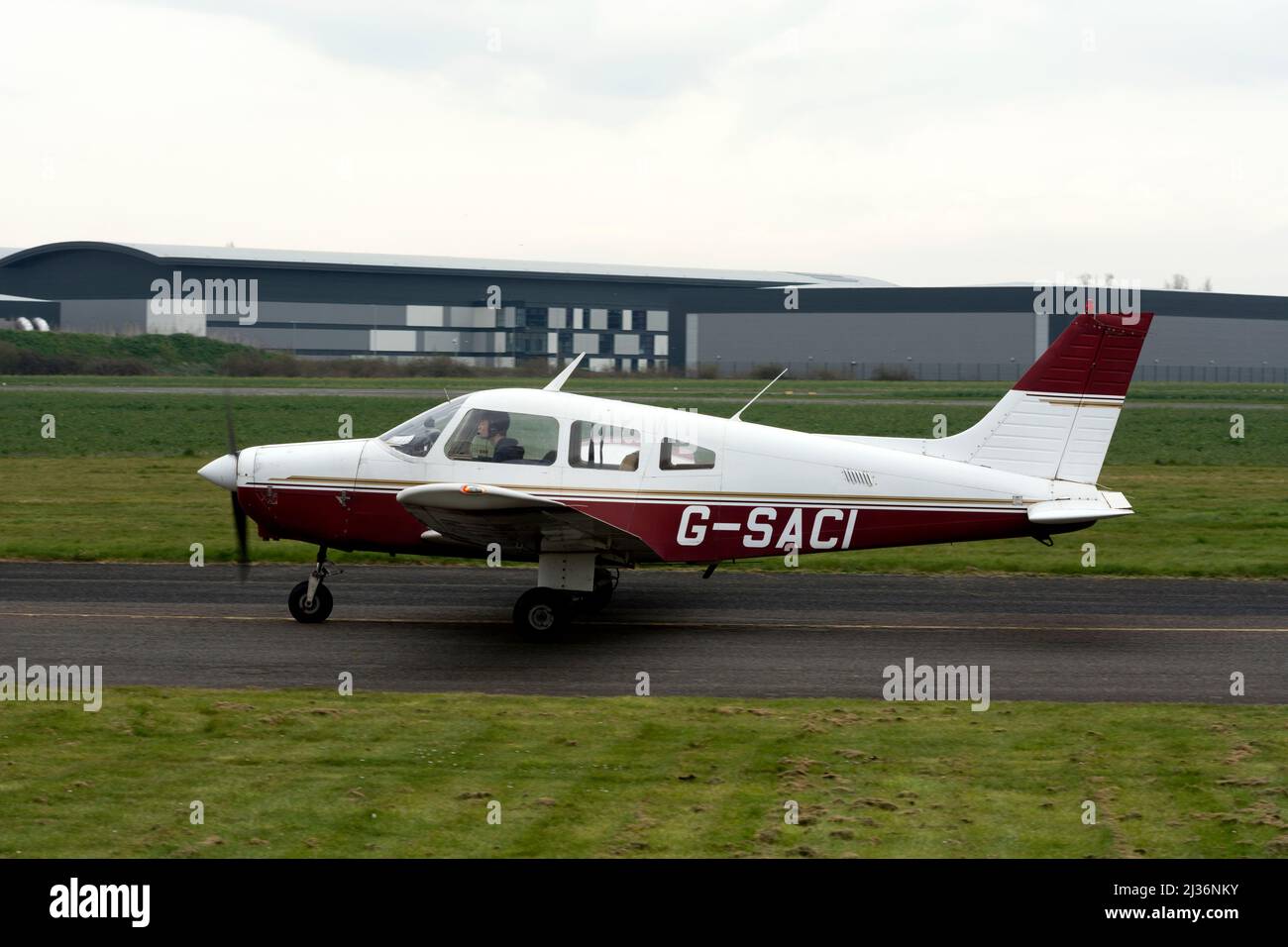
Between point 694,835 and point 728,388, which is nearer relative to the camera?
point 694,835

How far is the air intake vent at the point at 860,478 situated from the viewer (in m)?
14.0

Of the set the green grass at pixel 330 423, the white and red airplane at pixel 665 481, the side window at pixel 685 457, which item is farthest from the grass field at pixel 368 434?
the side window at pixel 685 457

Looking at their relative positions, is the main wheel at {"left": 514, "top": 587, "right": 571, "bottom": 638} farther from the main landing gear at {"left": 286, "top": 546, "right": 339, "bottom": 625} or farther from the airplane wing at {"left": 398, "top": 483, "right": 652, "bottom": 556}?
the main landing gear at {"left": 286, "top": 546, "right": 339, "bottom": 625}

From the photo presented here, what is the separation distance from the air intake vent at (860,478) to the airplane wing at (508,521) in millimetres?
2207

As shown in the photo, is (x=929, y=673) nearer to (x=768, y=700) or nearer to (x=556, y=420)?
(x=768, y=700)

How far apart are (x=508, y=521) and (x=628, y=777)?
466cm

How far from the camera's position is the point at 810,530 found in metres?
14.0

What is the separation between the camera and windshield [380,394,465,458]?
45.7ft

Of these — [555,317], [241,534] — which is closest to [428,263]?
[555,317]

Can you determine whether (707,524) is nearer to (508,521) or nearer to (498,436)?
(508,521)

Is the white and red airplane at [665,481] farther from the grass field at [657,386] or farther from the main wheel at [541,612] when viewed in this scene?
the grass field at [657,386]

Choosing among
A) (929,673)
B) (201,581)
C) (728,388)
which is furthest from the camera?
(728,388)
